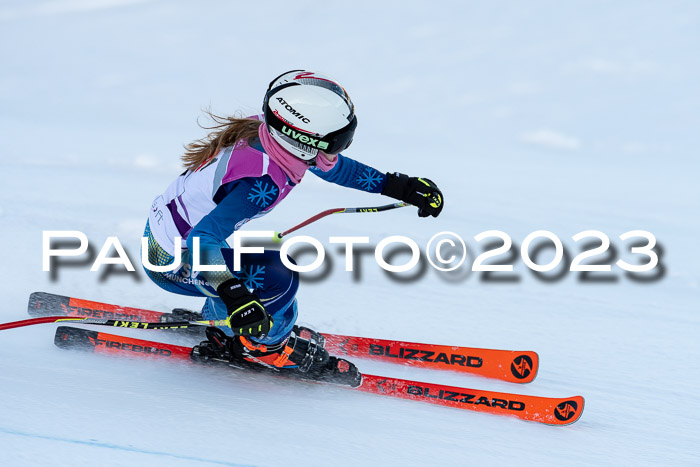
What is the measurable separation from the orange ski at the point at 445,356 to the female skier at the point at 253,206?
1.61 ft

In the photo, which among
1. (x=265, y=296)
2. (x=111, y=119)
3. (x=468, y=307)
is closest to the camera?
(x=265, y=296)

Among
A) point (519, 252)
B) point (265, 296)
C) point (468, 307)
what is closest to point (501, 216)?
point (519, 252)

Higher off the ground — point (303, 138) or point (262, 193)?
point (303, 138)

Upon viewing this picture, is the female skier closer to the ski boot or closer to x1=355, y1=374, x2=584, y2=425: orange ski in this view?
the ski boot

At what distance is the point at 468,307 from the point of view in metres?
4.74

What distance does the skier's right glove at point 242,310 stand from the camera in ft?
8.61

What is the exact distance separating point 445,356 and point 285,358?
0.89 m

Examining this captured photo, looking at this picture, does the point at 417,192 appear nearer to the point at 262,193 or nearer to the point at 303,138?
the point at 303,138

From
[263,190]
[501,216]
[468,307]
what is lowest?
[468,307]

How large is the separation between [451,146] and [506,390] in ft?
40.4

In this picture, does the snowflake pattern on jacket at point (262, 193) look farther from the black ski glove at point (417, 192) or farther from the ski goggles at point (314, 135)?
the black ski glove at point (417, 192)

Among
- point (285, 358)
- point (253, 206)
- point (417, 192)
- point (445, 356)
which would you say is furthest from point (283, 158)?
point (445, 356)

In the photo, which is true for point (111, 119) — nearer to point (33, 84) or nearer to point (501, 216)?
point (33, 84)

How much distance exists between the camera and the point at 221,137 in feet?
9.62
